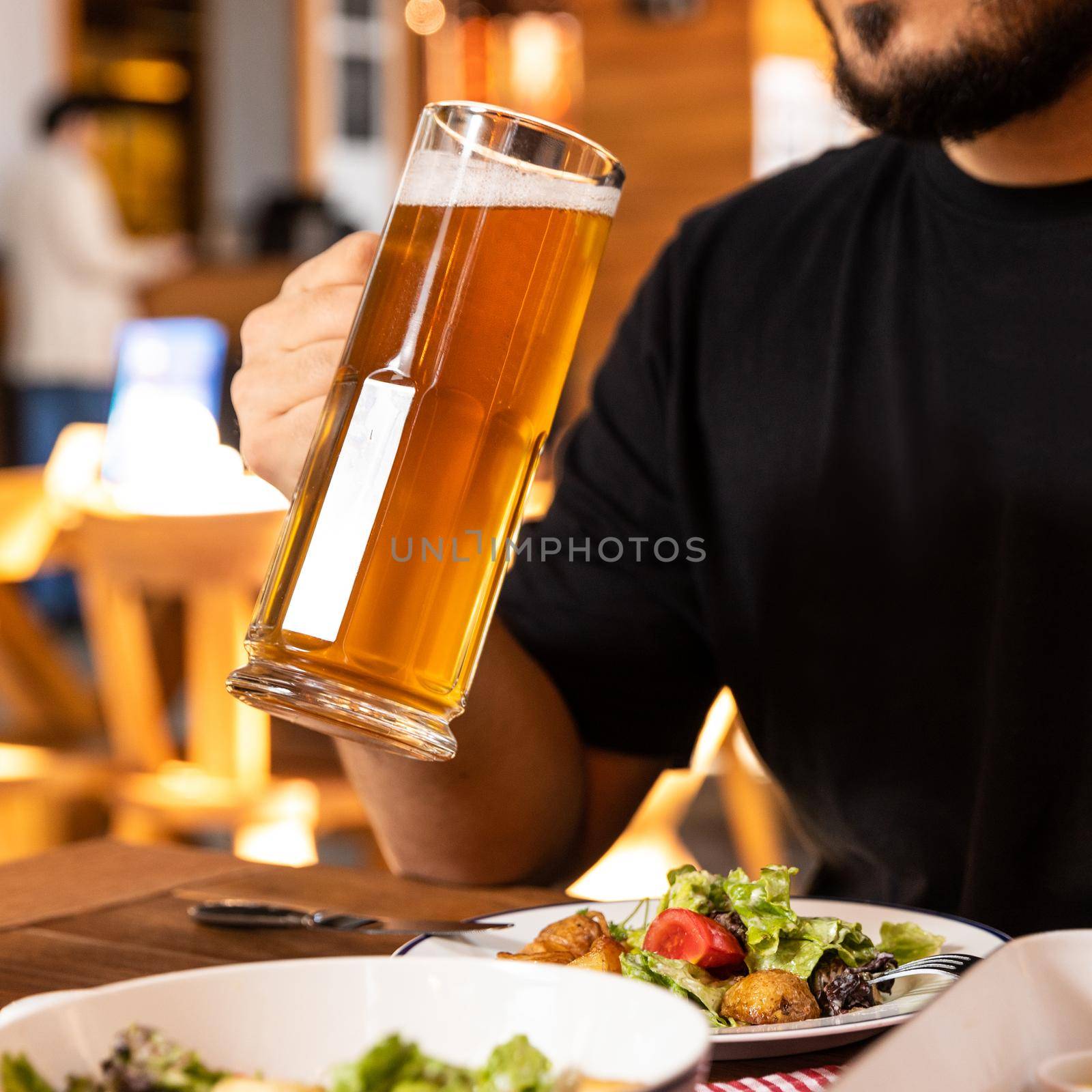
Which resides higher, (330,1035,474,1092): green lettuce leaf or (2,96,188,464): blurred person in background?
(2,96,188,464): blurred person in background

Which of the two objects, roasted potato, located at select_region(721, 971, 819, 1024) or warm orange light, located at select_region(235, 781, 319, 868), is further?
warm orange light, located at select_region(235, 781, 319, 868)

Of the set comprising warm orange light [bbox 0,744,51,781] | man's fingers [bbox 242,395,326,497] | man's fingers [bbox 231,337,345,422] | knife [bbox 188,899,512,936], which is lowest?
warm orange light [bbox 0,744,51,781]

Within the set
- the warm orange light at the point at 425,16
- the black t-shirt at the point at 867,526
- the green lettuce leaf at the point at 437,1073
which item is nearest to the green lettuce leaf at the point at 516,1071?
the green lettuce leaf at the point at 437,1073

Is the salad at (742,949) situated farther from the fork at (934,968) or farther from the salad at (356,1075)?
the salad at (356,1075)

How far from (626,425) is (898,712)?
11.8 inches

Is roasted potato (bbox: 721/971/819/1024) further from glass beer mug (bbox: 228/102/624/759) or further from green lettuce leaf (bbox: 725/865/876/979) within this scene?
glass beer mug (bbox: 228/102/624/759)

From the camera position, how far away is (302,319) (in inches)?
28.7

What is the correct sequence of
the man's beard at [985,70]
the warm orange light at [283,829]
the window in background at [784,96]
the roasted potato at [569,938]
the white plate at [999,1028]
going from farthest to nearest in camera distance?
the window in background at [784,96] → the warm orange light at [283,829] → the man's beard at [985,70] → the roasted potato at [569,938] → the white plate at [999,1028]

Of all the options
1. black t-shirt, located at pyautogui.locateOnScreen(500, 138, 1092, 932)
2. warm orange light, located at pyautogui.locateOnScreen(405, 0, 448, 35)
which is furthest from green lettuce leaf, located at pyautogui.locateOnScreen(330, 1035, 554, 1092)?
warm orange light, located at pyautogui.locateOnScreen(405, 0, 448, 35)

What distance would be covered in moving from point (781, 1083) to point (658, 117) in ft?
19.5

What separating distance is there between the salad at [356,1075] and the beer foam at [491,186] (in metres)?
0.38

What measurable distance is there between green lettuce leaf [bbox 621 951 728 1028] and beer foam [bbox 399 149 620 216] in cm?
32

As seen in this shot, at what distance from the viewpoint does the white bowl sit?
0.36 metres

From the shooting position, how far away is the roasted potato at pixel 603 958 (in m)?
0.55
